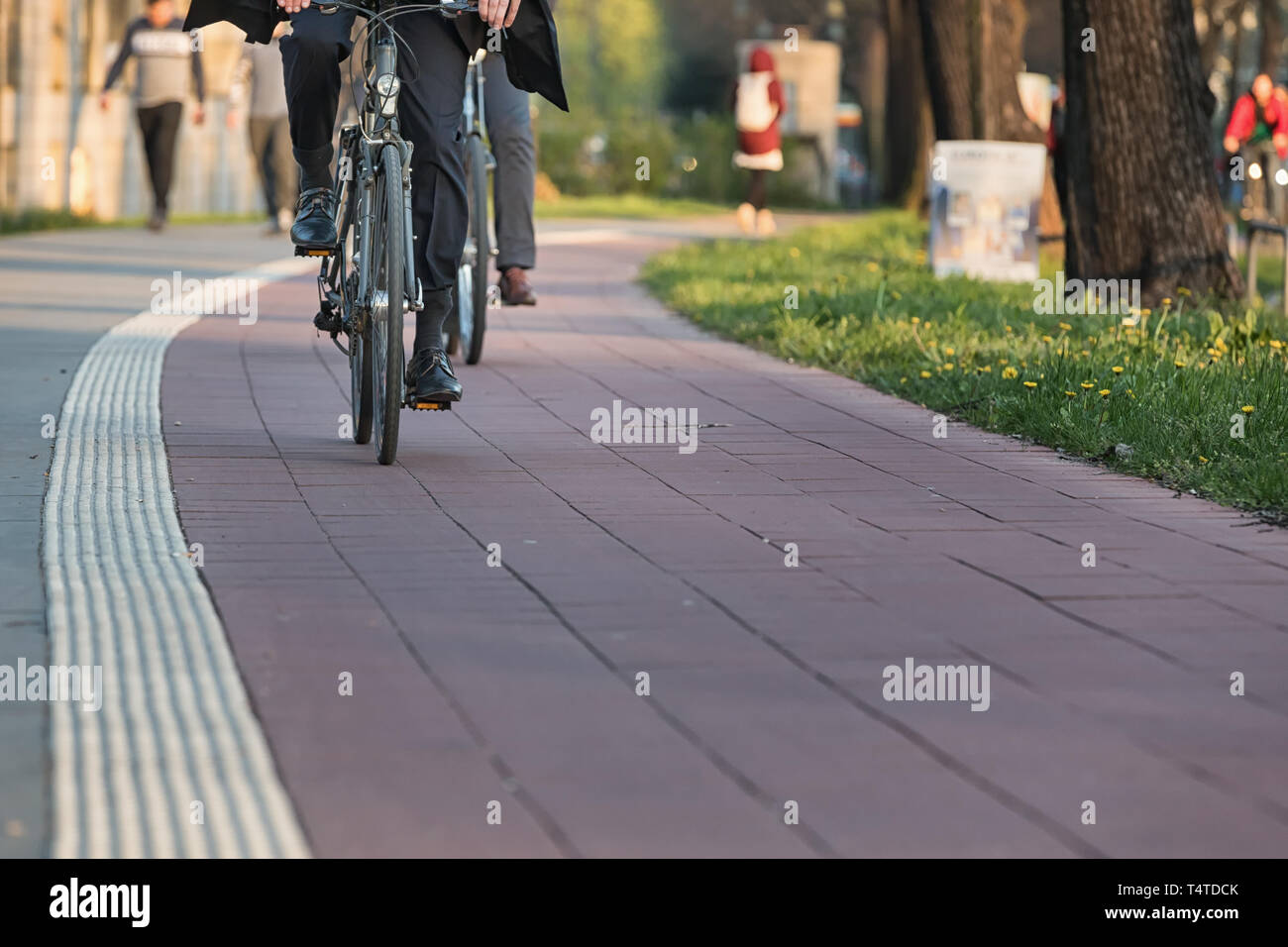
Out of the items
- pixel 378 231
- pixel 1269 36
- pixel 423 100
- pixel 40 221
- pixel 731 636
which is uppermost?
pixel 1269 36

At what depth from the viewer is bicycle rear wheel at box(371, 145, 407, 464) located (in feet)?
20.1

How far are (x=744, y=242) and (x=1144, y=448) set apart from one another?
12.6m

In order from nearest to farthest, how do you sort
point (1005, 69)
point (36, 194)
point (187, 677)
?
1. point (187, 677)
2. point (1005, 69)
3. point (36, 194)

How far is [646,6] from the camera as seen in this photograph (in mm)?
78938

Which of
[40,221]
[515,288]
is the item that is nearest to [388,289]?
[515,288]

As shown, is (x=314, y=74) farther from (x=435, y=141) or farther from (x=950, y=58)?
(x=950, y=58)

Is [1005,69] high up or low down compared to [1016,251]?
up

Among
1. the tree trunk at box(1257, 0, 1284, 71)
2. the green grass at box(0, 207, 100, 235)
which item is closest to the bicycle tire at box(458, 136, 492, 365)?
the green grass at box(0, 207, 100, 235)

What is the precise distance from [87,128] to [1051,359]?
64.8 feet

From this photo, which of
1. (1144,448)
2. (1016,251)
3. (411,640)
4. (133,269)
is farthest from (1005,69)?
(411,640)

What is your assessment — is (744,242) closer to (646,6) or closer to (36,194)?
(36,194)

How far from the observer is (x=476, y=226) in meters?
8.39

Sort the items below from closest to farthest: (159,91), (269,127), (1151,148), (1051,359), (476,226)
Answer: (476,226) < (1051,359) < (1151,148) < (159,91) < (269,127)

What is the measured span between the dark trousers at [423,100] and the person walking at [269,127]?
13514 millimetres
